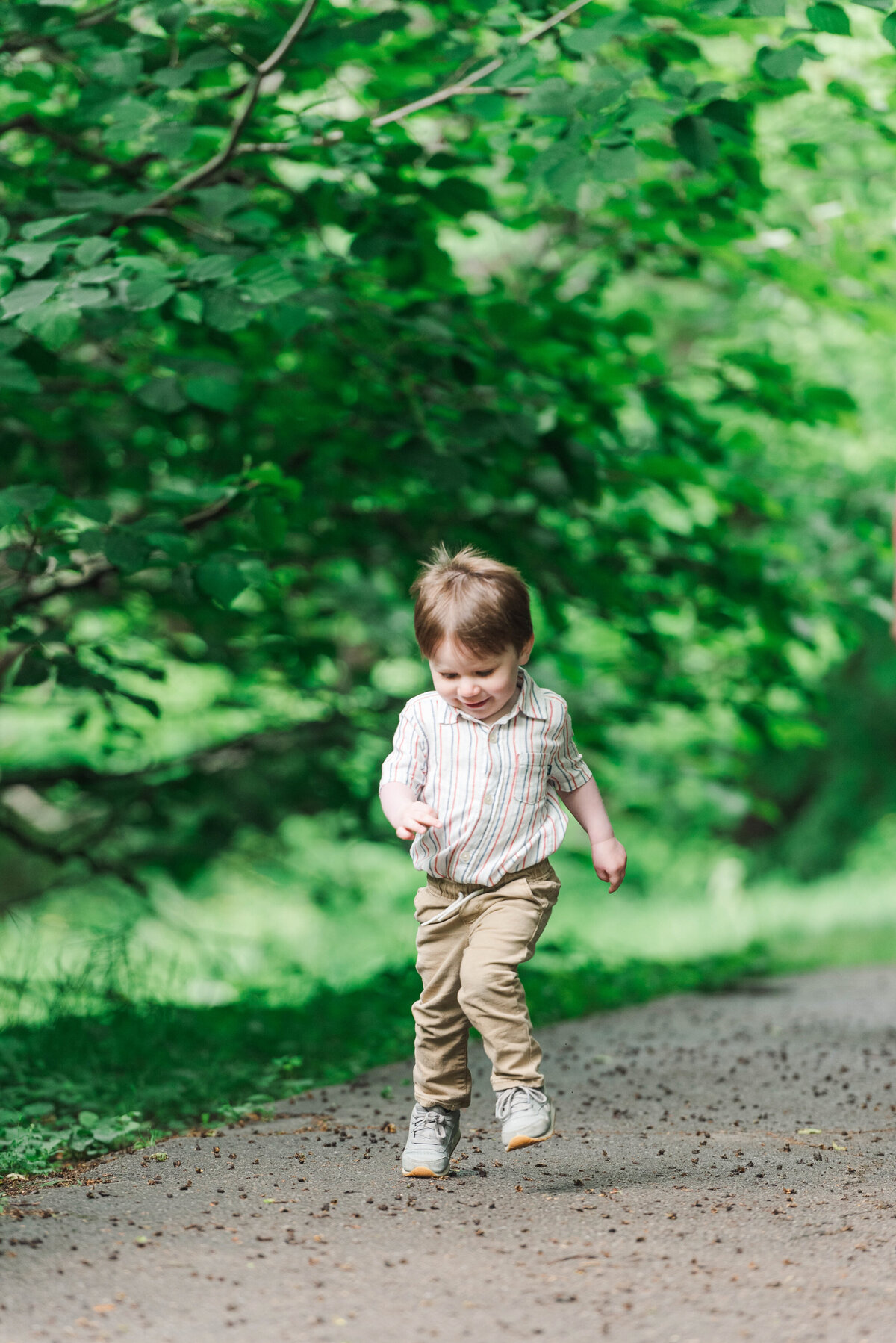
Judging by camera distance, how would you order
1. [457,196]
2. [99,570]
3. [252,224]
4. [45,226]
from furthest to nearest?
[99,570]
[457,196]
[252,224]
[45,226]

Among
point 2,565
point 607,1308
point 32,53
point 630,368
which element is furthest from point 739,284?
point 607,1308

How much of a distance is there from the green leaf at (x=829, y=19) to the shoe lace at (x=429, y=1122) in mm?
2859

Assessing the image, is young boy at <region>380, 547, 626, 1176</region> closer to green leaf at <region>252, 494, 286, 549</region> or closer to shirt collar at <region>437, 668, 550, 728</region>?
shirt collar at <region>437, 668, 550, 728</region>

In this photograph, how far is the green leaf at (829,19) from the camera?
3.37 metres

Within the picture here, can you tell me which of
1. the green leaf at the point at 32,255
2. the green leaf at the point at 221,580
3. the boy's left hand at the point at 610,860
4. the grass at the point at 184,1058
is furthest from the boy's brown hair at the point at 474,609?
→ the grass at the point at 184,1058

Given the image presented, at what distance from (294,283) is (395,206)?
41.4 inches

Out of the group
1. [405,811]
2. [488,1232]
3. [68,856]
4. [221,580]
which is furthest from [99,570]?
[488,1232]

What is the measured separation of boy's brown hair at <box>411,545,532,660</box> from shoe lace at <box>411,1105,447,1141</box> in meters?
1.07

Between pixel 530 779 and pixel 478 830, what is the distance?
17 centimetres

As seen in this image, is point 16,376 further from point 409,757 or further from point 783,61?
point 783,61

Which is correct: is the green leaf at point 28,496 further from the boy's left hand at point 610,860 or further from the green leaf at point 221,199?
the boy's left hand at point 610,860

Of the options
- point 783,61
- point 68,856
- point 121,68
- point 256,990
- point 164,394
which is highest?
point 783,61

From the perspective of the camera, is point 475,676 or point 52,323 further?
point 52,323

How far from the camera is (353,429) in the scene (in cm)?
530
